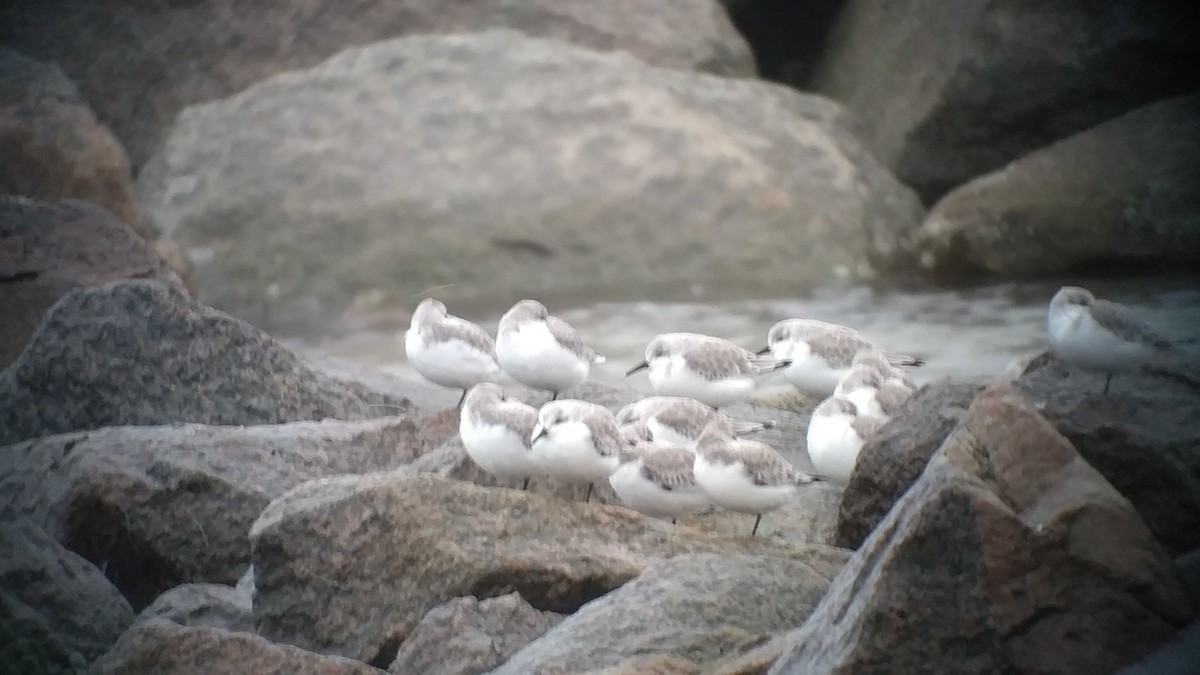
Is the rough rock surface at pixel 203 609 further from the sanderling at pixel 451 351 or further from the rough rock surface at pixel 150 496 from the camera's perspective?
the sanderling at pixel 451 351

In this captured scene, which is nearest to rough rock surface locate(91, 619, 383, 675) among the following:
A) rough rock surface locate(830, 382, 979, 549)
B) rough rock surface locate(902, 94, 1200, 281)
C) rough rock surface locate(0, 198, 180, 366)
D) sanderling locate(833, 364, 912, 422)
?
rough rock surface locate(830, 382, 979, 549)

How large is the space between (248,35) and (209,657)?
12.4 meters

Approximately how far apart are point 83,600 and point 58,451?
1.32 meters

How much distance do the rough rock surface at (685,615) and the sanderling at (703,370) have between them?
2811mm

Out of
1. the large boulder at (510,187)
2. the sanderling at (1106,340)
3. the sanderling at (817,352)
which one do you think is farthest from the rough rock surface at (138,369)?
the large boulder at (510,187)

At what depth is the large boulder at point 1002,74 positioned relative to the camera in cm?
1282

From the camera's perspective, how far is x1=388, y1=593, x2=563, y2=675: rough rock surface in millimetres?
4383

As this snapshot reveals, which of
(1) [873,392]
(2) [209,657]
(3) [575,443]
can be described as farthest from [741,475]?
(2) [209,657]

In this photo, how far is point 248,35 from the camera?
1570 cm

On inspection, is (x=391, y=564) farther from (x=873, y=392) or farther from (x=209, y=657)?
(x=873, y=392)

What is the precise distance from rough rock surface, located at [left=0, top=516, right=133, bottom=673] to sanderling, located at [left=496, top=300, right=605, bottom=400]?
2.14 meters

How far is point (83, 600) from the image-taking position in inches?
190

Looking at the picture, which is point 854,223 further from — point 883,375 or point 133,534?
point 133,534

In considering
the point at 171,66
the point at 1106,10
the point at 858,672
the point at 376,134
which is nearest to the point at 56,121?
the point at 376,134
